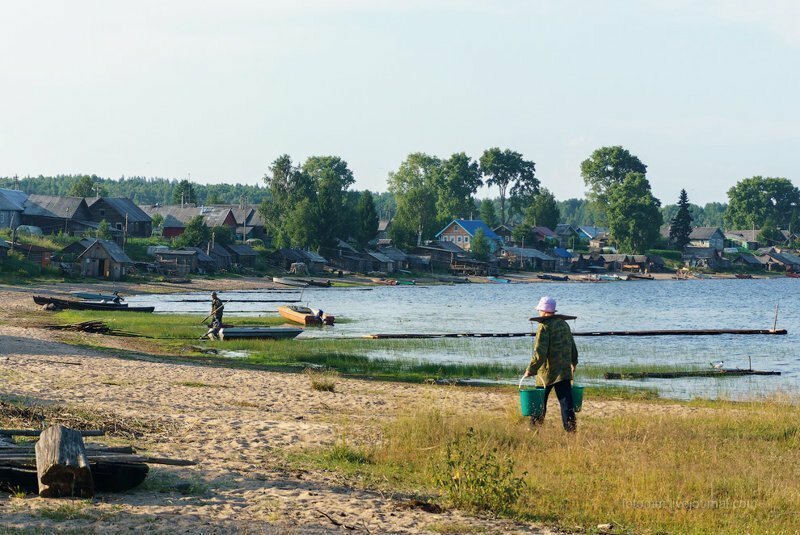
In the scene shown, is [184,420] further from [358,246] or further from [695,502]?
[358,246]

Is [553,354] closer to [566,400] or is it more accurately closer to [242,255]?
[566,400]

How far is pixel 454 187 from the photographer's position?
555 ft

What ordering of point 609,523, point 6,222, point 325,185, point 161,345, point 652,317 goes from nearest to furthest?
1. point 609,523
2. point 161,345
3. point 652,317
4. point 6,222
5. point 325,185

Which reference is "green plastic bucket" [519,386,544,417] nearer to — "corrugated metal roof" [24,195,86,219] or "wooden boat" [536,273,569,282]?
"corrugated metal roof" [24,195,86,219]

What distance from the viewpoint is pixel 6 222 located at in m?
91.3

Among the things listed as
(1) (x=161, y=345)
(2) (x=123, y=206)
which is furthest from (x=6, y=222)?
(1) (x=161, y=345)

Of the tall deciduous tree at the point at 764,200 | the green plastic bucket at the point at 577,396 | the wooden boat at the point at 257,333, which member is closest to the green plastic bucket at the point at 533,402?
the green plastic bucket at the point at 577,396

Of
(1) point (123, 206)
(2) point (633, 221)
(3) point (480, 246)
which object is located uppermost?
(2) point (633, 221)

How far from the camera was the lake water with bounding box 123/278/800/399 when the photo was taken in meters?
33.2

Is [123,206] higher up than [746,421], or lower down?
higher up

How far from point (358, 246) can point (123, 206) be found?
30.3 meters

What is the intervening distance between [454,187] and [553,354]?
513 feet

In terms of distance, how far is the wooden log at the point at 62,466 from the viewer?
9.78 metres

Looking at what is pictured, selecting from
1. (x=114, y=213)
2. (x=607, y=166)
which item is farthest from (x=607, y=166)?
(x=114, y=213)
